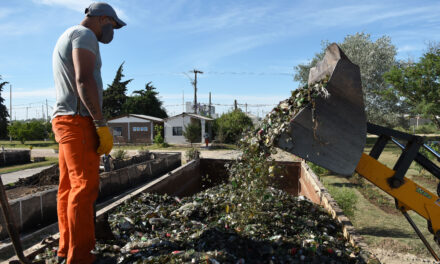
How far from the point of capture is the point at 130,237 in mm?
2520

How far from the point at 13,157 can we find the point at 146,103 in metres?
23.0

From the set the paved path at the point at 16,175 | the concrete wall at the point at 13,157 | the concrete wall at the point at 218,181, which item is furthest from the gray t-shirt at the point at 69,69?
the concrete wall at the point at 13,157

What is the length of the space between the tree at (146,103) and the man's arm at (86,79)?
117ft

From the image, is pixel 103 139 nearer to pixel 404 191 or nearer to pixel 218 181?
pixel 404 191

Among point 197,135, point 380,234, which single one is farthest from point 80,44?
point 197,135

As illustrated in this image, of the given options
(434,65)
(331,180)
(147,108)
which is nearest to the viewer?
(331,180)

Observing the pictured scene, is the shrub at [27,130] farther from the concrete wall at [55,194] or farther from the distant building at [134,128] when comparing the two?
the concrete wall at [55,194]

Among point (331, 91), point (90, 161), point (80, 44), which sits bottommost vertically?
point (90, 161)

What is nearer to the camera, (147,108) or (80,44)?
(80,44)

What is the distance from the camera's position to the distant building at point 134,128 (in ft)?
88.9

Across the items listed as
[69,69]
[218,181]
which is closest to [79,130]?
[69,69]

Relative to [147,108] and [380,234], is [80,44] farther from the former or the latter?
[147,108]

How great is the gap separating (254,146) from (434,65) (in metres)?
17.0

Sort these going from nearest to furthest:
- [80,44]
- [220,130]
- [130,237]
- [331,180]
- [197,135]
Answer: [80,44] < [130,237] < [331,180] < [197,135] < [220,130]
